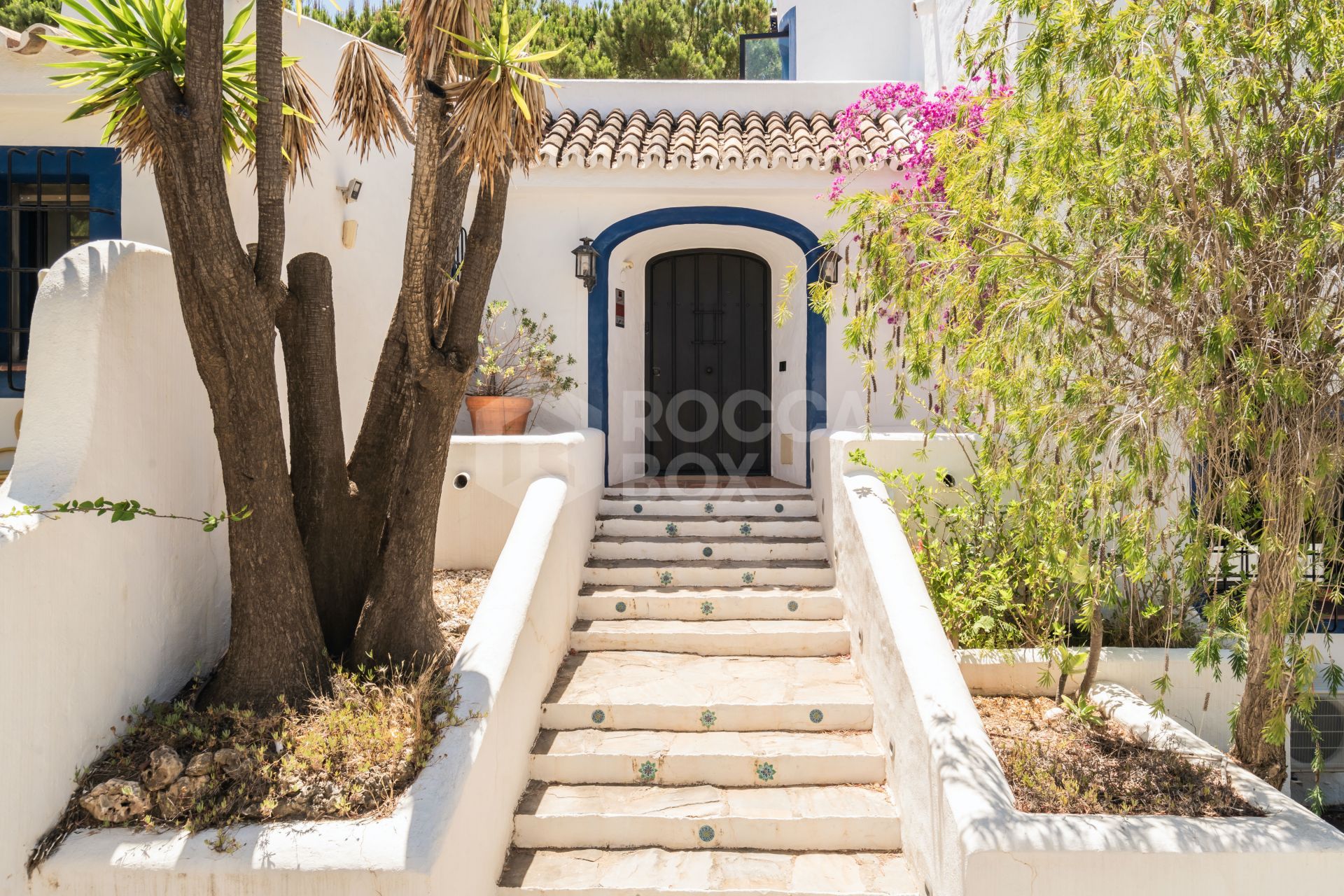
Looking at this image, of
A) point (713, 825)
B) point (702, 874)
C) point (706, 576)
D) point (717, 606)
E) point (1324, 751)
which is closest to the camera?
point (702, 874)

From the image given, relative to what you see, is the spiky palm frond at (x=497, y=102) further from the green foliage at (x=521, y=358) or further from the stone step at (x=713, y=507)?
the stone step at (x=713, y=507)

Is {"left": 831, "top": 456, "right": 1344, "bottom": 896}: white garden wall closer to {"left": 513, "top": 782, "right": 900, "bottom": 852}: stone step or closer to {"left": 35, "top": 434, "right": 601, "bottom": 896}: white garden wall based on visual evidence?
{"left": 513, "top": 782, "right": 900, "bottom": 852}: stone step

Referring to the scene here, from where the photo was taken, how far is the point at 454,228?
512cm

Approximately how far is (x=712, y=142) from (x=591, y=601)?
4.77 meters

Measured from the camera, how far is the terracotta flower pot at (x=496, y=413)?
805cm

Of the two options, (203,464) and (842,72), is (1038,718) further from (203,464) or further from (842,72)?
(842,72)

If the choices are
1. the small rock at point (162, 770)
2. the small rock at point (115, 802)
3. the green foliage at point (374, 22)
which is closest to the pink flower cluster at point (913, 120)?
the small rock at point (162, 770)

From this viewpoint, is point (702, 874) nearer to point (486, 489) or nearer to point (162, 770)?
point (162, 770)

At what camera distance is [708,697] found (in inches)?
228

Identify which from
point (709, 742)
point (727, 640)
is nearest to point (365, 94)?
point (727, 640)

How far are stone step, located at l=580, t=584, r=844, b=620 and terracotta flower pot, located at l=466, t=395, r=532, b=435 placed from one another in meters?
1.97

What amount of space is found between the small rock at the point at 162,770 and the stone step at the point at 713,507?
4624 millimetres

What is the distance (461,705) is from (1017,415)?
126 inches

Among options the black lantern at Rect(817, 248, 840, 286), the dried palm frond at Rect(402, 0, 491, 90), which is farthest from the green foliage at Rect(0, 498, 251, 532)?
the black lantern at Rect(817, 248, 840, 286)
